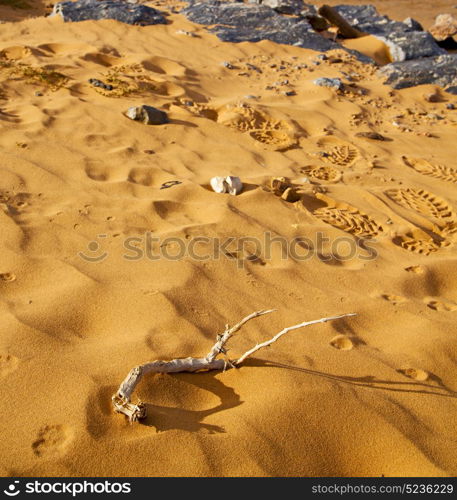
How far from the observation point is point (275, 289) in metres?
2.25

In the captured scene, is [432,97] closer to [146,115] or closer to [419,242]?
[419,242]

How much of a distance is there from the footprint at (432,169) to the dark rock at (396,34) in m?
3.12

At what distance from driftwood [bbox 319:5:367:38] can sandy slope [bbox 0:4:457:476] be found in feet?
10.4

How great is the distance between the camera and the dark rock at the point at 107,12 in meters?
6.73

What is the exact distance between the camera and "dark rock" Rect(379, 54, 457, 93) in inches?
228

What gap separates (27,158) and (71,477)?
2.48 m

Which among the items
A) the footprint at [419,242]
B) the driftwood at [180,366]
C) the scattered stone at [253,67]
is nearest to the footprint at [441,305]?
the footprint at [419,242]

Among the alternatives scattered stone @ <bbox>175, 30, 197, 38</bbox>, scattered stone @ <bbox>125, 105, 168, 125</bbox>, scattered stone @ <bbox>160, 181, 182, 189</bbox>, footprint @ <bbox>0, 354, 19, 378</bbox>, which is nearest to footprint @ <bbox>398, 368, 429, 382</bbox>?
footprint @ <bbox>0, 354, 19, 378</bbox>

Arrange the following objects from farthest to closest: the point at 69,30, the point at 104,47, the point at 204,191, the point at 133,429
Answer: the point at 69,30 < the point at 104,47 < the point at 204,191 < the point at 133,429

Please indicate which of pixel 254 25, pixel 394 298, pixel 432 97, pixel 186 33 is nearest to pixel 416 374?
pixel 394 298

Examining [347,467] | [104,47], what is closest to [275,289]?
[347,467]

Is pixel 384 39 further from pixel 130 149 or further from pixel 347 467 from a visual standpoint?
pixel 347 467

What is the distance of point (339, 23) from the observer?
23.5ft

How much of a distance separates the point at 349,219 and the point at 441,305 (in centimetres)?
92
